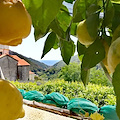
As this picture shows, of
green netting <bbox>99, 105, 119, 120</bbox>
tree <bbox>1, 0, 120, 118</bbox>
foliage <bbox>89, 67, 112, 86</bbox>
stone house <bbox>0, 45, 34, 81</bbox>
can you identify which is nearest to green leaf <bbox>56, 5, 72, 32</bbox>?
tree <bbox>1, 0, 120, 118</bbox>

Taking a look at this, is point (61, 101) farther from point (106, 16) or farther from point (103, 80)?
point (106, 16)

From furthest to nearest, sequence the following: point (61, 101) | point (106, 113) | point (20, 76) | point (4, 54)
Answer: point (20, 76)
point (4, 54)
point (61, 101)
point (106, 113)

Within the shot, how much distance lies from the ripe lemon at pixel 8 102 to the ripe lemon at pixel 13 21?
1.8 inches

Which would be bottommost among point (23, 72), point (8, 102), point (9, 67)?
point (23, 72)

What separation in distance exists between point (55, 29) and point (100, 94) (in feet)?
6.11

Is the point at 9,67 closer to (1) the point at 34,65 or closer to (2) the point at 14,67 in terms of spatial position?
(2) the point at 14,67

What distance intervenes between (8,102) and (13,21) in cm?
A: 7

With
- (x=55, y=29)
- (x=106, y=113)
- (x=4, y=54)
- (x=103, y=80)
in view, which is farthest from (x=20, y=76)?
(x=55, y=29)

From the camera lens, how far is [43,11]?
16 centimetres

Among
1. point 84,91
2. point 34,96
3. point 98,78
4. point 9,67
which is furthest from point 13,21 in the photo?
point 9,67

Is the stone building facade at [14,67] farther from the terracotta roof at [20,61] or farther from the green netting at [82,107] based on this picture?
the green netting at [82,107]

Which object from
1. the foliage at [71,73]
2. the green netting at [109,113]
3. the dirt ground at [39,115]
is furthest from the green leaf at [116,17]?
the foliage at [71,73]

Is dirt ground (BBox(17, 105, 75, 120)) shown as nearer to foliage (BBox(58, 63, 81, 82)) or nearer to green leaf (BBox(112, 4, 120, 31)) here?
green leaf (BBox(112, 4, 120, 31))

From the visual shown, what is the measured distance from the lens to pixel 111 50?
0.56ft
